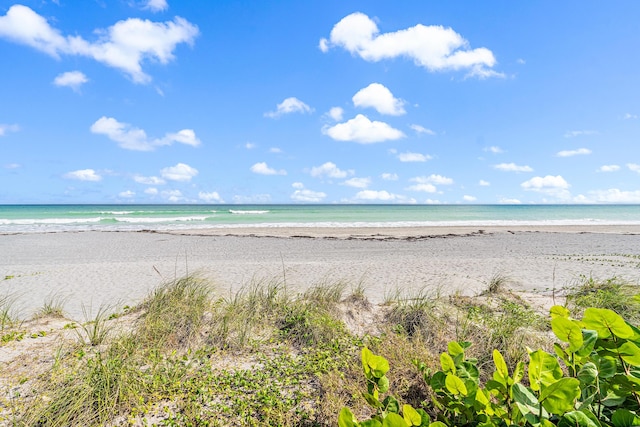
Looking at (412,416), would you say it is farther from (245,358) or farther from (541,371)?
(245,358)

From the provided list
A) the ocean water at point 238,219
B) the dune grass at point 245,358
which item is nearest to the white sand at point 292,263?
the dune grass at point 245,358

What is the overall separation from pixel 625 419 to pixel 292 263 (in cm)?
1257

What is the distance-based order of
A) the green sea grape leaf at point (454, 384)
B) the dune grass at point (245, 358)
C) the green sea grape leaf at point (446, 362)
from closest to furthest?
1. the green sea grape leaf at point (454, 384)
2. the green sea grape leaf at point (446, 362)
3. the dune grass at point (245, 358)

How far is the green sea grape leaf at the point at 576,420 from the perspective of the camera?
3.28 feet

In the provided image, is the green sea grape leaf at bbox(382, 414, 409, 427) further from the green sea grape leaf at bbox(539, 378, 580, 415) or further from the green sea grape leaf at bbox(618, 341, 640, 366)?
the green sea grape leaf at bbox(618, 341, 640, 366)

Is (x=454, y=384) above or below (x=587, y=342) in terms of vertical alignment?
below

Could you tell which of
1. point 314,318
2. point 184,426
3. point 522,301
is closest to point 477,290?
point 522,301

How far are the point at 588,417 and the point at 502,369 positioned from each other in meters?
0.26

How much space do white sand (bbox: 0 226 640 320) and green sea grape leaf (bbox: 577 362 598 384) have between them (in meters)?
6.50

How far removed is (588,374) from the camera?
1.10 meters

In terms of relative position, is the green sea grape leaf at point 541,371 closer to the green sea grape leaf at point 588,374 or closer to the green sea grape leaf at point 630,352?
the green sea grape leaf at point 588,374

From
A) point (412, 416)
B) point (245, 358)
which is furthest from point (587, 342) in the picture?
point (245, 358)

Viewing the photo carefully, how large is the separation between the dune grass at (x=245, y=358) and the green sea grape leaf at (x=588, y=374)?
90.6 inches

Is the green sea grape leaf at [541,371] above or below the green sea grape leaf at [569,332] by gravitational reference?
below
